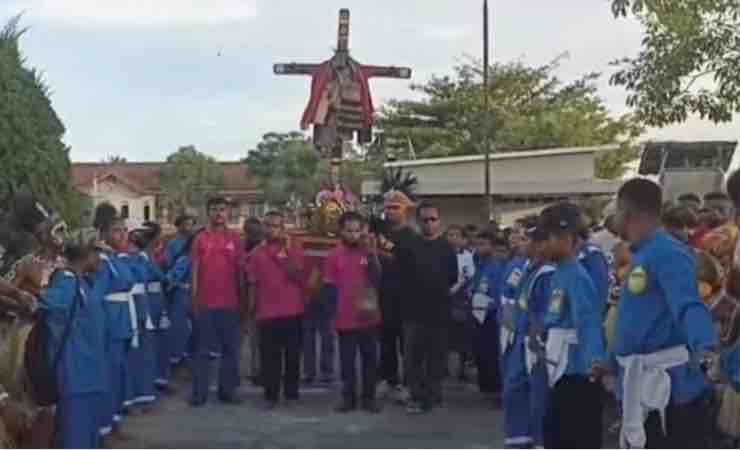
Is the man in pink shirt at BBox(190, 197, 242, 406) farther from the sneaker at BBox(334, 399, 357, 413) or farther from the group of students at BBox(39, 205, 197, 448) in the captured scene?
the sneaker at BBox(334, 399, 357, 413)

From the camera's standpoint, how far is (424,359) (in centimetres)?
1103

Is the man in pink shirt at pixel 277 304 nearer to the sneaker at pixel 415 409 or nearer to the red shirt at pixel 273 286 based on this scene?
the red shirt at pixel 273 286

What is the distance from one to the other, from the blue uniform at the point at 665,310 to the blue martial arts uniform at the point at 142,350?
587 centimetres

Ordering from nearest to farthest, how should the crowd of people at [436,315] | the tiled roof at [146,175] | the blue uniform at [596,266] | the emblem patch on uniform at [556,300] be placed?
the crowd of people at [436,315]
the emblem patch on uniform at [556,300]
the blue uniform at [596,266]
the tiled roof at [146,175]

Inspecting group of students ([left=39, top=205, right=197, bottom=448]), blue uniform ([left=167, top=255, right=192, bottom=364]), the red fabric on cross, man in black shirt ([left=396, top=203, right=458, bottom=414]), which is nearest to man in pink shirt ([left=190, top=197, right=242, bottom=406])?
group of students ([left=39, top=205, right=197, bottom=448])

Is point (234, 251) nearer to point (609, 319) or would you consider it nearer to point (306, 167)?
point (609, 319)

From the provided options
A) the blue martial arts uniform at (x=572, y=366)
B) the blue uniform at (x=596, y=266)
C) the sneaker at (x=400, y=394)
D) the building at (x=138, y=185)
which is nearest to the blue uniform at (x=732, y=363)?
the blue martial arts uniform at (x=572, y=366)

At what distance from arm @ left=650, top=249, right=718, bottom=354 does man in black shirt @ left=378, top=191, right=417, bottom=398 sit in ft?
18.7

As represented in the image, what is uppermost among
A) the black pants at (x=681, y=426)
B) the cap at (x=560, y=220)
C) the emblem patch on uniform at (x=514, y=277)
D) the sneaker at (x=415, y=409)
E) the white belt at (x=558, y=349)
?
the cap at (x=560, y=220)

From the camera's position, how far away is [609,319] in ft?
25.8

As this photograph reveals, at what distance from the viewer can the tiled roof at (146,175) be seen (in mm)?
71500

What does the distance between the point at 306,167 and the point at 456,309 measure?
154ft

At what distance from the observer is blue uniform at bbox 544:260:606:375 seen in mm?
6082

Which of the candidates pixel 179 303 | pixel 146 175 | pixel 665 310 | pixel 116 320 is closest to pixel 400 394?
pixel 179 303
